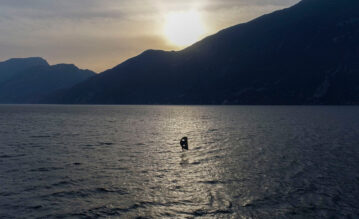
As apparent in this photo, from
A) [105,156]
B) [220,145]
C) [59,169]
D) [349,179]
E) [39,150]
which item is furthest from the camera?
[220,145]

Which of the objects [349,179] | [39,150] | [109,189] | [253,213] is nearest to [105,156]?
[39,150]

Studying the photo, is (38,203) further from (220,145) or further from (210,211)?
(220,145)

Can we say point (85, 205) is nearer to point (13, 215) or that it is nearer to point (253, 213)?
point (13, 215)

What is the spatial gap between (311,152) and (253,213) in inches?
1073

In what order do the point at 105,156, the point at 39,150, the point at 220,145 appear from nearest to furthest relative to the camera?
the point at 105,156, the point at 39,150, the point at 220,145

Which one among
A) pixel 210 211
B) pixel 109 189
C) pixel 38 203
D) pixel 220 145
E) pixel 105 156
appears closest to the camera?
pixel 210 211

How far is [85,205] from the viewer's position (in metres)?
21.8

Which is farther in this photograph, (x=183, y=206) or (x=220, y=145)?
(x=220, y=145)

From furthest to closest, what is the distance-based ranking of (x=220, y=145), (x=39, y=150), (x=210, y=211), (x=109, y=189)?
(x=220, y=145)
(x=39, y=150)
(x=109, y=189)
(x=210, y=211)

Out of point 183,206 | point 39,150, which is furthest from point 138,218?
point 39,150

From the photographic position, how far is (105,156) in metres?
41.5

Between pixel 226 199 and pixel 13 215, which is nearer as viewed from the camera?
pixel 13 215

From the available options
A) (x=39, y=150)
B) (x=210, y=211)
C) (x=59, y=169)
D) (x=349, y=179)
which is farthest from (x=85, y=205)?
(x=39, y=150)

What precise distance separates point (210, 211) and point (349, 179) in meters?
16.0
